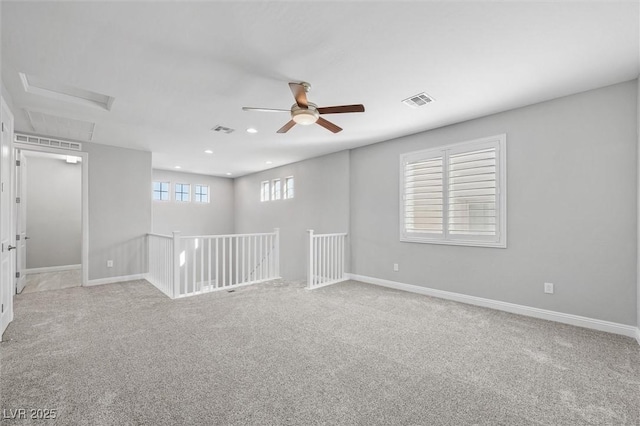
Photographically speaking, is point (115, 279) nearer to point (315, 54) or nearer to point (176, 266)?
point (176, 266)

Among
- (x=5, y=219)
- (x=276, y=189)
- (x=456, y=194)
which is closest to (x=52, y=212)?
(x=5, y=219)

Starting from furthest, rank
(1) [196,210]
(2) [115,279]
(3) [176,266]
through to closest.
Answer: (1) [196,210] → (2) [115,279] → (3) [176,266]

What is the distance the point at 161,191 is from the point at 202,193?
1.12 metres

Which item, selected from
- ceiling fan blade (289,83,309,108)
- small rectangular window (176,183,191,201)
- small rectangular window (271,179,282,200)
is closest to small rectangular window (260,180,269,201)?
small rectangular window (271,179,282,200)

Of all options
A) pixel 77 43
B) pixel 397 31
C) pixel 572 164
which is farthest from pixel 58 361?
pixel 572 164

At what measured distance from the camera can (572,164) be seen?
3.23m

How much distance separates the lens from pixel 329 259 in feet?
18.1

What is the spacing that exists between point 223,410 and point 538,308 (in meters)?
3.65

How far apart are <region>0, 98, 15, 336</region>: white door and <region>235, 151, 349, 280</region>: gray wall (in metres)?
4.61

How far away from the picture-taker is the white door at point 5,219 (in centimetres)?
278

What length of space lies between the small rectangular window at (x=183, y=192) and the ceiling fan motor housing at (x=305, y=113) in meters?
6.55

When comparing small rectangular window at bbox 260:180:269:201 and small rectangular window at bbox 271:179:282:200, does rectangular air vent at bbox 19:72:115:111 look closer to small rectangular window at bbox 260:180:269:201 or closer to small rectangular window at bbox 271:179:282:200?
small rectangular window at bbox 271:179:282:200

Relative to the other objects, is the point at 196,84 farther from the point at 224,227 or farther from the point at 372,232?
the point at 224,227

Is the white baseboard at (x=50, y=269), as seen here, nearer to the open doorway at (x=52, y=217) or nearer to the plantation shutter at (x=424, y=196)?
the open doorway at (x=52, y=217)
